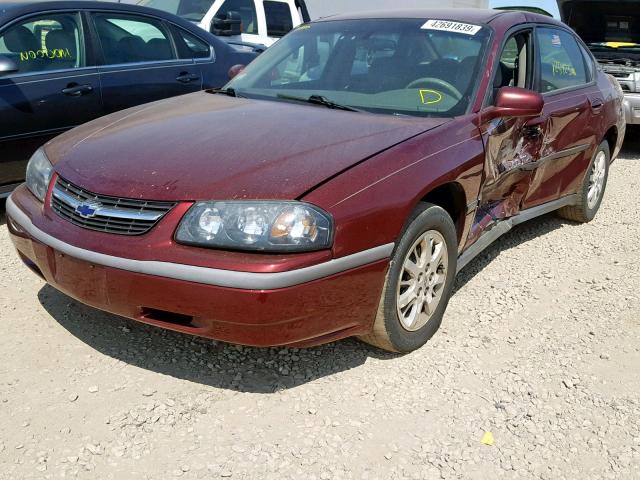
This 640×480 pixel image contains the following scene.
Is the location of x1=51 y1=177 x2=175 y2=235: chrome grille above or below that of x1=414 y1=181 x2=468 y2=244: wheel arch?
above

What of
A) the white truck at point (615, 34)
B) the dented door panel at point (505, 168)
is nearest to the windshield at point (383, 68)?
the dented door panel at point (505, 168)

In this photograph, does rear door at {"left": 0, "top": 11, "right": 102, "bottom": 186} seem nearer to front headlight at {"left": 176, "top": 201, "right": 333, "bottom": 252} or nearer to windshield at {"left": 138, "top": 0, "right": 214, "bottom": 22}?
front headlight at {"left": 176, "top": 201, "right": 333, "bottom": 252}

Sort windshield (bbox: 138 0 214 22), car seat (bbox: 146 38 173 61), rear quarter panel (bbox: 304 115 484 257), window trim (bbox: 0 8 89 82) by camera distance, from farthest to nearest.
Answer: windshield (bbox: 138 0 214 22) → car seat (bbox: 146 38 173 61) → window trim (bbox: 0 8 89 82) → rear quarter panel (bbox: 304 115 484 257)

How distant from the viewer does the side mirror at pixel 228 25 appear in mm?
7867

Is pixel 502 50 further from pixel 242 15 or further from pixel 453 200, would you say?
pixel 242 15

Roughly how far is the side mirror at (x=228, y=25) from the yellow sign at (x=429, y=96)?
4978 millimetres

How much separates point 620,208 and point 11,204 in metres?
4.85

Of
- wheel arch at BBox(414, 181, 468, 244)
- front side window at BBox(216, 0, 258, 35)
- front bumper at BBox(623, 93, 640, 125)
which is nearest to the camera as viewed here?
wheel arch at BBox(414, 181, 468, 244)

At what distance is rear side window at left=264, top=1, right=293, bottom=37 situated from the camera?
9039 millimetres

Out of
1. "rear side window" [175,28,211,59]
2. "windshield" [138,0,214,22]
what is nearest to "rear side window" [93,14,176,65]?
"rear side window" [175,28,211,59]

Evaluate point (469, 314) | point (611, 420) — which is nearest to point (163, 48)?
point (469, 314)

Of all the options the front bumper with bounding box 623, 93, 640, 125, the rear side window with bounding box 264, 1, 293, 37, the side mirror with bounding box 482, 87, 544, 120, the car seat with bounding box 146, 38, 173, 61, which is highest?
the side mirror with bounding box 482, 87, 544, 120

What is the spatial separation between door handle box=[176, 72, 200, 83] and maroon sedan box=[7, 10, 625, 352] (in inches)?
68.5

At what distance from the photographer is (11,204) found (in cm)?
319
